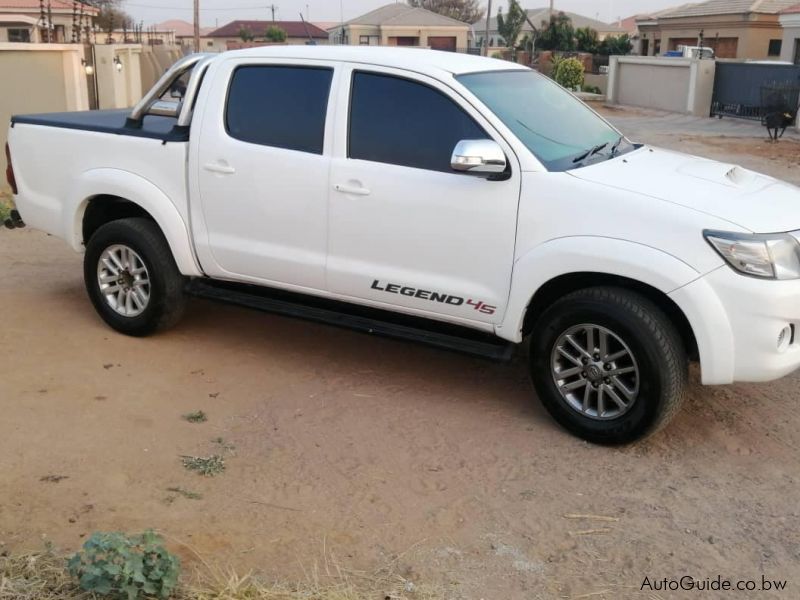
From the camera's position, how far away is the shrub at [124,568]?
315 centimetres

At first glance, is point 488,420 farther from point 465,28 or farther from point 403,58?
point 465,28

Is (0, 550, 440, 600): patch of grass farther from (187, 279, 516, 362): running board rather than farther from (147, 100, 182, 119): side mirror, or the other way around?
(147, 100, 182, 119): side mirror

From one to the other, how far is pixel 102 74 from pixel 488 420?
13851 mm

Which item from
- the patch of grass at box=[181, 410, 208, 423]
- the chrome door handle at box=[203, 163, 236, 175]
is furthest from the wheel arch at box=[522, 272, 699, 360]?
the chrome door handle at box=[203, 163, 236, 175]

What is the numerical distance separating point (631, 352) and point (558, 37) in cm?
5459

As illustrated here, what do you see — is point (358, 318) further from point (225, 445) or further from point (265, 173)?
point (225, 445)

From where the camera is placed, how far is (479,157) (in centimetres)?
465

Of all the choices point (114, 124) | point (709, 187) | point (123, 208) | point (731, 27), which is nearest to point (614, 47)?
point (731, 27)

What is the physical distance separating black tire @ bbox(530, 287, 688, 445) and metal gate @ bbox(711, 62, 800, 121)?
21.5 metres

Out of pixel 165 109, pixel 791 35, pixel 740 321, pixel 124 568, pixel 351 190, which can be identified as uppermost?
pixel 791 35

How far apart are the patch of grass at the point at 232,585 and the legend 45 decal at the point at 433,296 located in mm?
1718

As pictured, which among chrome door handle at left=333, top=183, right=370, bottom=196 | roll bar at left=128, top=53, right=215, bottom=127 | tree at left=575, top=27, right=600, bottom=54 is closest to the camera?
chrome door handle at left=333, top=183, right=370, bottom=196

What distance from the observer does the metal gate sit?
24.5 m

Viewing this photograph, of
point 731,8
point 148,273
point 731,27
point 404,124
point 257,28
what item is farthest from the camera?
point 257,28
